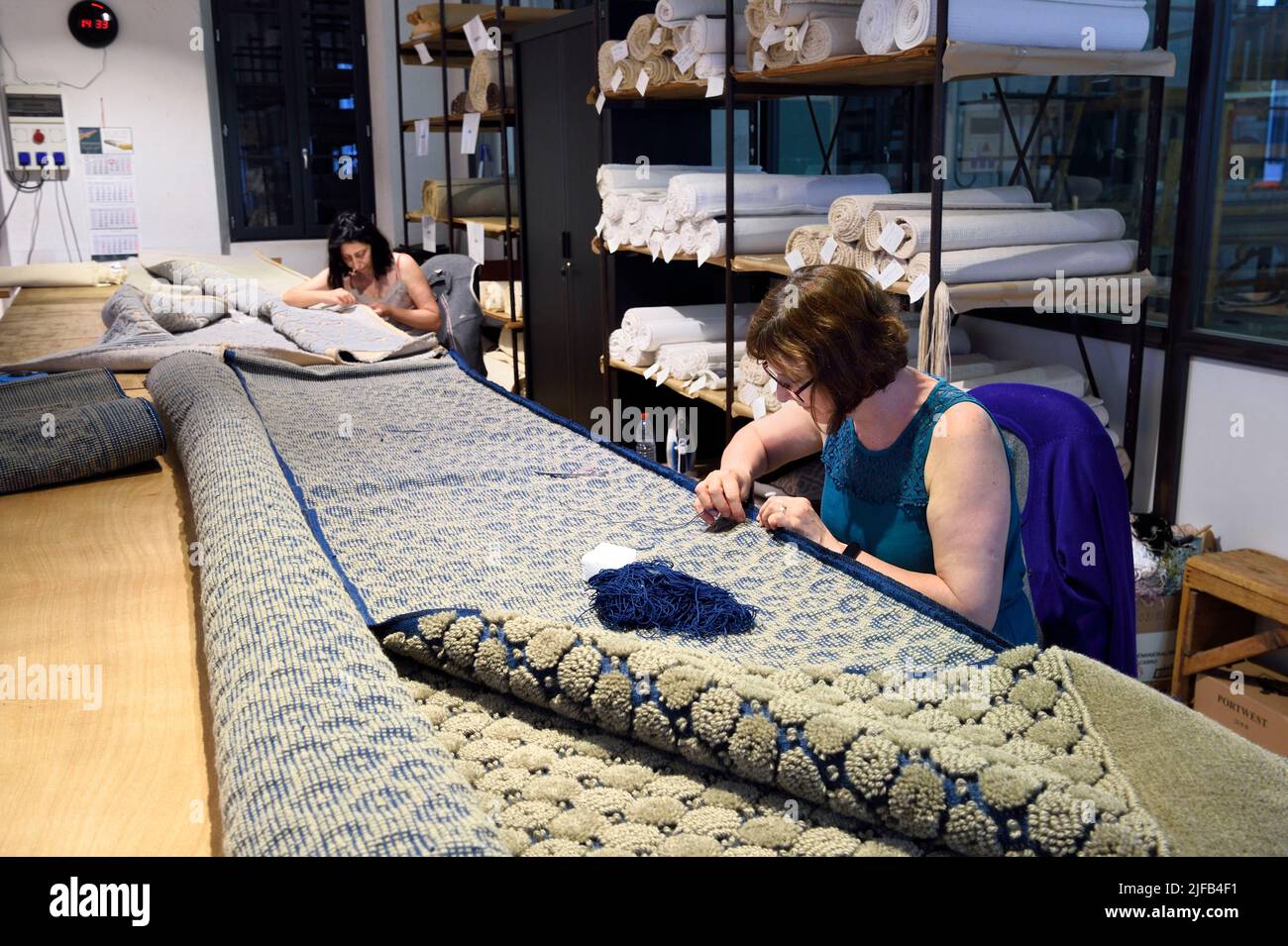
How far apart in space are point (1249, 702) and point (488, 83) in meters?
4.15

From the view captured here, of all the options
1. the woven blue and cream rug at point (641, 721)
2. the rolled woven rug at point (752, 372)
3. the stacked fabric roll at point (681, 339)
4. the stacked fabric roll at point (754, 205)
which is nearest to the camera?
the woven blue and cream rug at point (641, 721)

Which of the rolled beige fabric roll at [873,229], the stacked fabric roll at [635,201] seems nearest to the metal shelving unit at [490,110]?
the stacked fabric roll at [635,201]

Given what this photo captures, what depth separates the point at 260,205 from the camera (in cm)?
742

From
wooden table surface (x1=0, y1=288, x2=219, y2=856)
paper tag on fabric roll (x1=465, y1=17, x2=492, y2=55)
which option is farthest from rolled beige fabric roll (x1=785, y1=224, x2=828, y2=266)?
paper tag on fabric roll (x1=465, y1=17, x2=492, y2=55)

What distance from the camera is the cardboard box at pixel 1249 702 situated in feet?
8.18

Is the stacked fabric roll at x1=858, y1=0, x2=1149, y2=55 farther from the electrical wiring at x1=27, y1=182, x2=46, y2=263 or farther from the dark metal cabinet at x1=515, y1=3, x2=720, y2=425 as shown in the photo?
the electrical wiring at x1=27, y1=182, x2=46, y2=263

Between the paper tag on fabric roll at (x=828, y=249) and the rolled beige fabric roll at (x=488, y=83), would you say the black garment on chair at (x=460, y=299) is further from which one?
the paper tag on fabric roll at (x=828, y=249)

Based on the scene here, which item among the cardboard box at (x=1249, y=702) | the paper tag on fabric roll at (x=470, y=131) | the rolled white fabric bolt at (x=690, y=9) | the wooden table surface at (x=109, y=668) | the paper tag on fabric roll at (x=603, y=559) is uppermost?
the rolled white fabric bolt at (x=690, y=9)

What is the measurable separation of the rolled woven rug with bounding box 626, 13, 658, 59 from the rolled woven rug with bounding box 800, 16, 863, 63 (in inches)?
36.6

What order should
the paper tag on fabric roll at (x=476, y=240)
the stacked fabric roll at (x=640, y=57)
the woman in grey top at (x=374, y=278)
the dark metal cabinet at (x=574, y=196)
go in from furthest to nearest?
the paper tag on fabric roll at (x=476, y=240) → the woman in grey top at (x=374, y=278) → the dark metal cabinet at (x=574, y=196) → the stacked fabric roll at (x=640, y=57)

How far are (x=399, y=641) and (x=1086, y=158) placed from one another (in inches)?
114

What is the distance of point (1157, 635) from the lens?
9.25 ft

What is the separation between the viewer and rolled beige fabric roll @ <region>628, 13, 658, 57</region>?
3.57m

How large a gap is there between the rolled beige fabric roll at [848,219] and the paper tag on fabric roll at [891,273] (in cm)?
13
